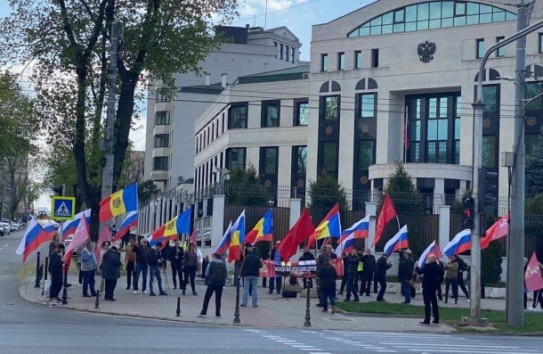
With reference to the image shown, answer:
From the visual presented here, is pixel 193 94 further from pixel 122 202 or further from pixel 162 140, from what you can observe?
pixel 122 202

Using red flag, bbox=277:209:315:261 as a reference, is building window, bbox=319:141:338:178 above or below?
above

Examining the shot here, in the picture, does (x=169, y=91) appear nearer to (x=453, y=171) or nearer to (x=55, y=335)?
(x=55, y=335)

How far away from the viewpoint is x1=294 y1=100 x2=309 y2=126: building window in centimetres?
7194

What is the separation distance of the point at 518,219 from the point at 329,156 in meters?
44.6

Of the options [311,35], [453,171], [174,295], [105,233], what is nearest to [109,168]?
[105,233]

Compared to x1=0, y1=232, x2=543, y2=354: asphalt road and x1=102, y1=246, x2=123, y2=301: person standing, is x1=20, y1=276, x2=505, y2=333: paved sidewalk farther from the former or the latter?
x1=0, y1=232, x2=543, y2=354: asphalt road

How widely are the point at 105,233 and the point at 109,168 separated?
2095mm

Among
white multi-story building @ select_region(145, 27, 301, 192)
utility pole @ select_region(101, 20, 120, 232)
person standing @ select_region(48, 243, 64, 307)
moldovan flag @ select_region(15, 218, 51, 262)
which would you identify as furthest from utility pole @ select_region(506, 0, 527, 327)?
white multi-story building @ select_region(145, 27, 301, 192)

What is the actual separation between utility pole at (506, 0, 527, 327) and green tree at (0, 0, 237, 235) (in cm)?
1543

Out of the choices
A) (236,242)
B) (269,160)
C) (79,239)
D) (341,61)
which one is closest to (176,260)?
(236,242)

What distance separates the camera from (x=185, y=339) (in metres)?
18.3

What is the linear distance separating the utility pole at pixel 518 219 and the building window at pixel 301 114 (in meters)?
46.9

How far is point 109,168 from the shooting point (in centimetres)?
3127

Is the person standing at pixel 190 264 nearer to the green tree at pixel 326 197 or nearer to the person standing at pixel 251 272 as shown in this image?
the person standing at pixel 251 272
